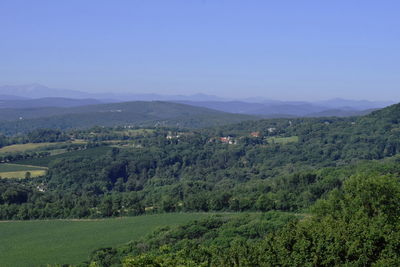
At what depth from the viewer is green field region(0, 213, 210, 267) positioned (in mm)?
45344

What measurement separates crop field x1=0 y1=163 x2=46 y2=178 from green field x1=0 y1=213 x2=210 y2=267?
40795mm

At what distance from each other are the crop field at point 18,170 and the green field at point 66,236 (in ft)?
134

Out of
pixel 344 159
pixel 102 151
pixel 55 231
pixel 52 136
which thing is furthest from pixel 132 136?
pixel 55 231

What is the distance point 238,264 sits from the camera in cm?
2898

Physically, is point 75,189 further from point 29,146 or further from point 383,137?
point 383,137

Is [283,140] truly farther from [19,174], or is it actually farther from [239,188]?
[19,174]

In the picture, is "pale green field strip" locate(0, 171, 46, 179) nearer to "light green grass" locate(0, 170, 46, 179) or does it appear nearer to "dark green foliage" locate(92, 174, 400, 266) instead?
"light green grass" locate(0, 170, 46, 179)

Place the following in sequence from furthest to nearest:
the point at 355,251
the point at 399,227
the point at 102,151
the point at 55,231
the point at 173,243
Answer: the point at 102,151 → the point at 55,231 → the point at 173,243 → the point at 399,227 → the point at 355,251

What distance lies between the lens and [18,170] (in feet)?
341

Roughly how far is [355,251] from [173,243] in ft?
59.5

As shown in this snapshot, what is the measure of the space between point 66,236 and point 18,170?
185 feet

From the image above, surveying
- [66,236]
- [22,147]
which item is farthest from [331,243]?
[22,147]

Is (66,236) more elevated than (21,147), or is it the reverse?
(66,236)

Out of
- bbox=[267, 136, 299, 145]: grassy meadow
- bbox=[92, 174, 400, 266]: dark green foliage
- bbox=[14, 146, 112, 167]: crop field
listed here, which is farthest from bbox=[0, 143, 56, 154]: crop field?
bbox=[92, 174, 400, 266]: dark green foliage
